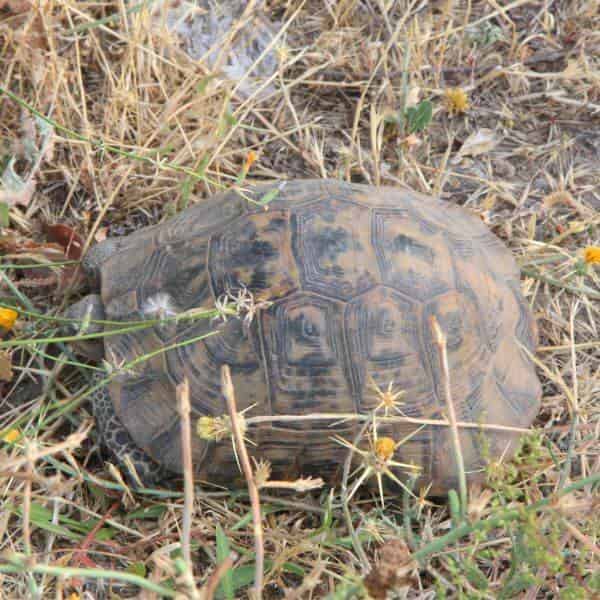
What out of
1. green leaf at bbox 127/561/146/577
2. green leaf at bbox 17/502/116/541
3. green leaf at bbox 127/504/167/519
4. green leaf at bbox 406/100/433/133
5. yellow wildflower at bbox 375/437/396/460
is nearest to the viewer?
yellow wildflower at bbox 375/437/396/460

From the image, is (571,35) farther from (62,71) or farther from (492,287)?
(62,71)

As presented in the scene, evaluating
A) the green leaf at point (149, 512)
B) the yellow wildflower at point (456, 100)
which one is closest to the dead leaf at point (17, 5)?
the yellow wildflower at point (456, 100)

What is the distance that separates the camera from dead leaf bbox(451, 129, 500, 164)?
9.89 ft

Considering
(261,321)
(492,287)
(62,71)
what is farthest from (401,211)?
(62,71)

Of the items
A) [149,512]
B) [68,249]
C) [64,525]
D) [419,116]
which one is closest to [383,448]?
[149,512]

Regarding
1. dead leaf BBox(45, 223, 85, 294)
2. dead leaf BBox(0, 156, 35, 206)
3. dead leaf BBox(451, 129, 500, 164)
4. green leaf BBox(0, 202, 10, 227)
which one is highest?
dead leaf BBox(0, 156, 35, 206)

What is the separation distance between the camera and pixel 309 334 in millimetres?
2033

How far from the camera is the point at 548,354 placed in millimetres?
2664

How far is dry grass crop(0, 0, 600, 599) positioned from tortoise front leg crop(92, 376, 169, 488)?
70mm

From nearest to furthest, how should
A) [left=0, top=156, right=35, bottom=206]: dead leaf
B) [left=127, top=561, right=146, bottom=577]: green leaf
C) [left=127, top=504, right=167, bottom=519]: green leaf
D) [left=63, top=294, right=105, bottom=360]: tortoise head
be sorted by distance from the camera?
1. [left=127, top=561, right=146, bottom=577]: green leaf
2. [left=127, top=504, right=167, bottom=519]: green leaf
3. [left=63, top=294, right=105, bottom=360]: tortoise head
4. [left=0, top=156, right=35, bottom=206]: dead leaf

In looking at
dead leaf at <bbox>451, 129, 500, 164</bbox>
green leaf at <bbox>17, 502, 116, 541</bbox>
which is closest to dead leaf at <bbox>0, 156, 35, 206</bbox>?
green leaf at <bbox>17, 502, 116, 541</bbox>

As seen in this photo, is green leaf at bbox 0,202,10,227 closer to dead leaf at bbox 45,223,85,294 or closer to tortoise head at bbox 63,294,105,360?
dead leaf at bbox 45,223,85,294

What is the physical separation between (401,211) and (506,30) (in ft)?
4.83

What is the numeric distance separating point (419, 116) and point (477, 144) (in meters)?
0.34
